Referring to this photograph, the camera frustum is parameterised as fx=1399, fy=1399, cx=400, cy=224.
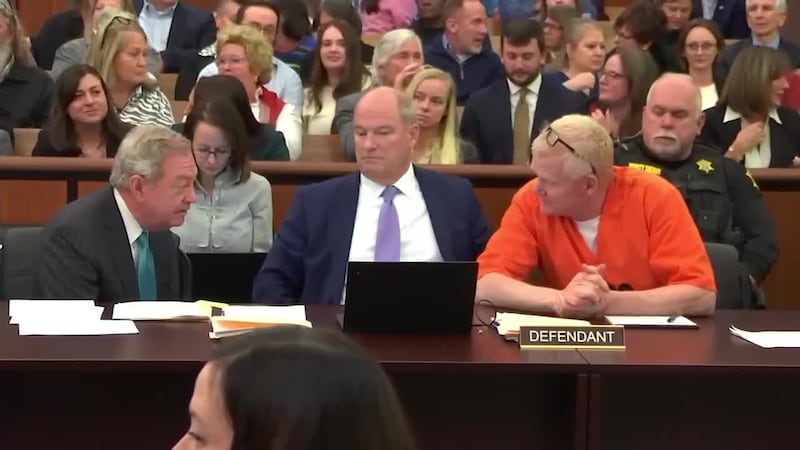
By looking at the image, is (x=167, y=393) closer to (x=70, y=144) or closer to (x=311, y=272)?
(x=311, y=272)

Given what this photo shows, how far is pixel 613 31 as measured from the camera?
324 inches

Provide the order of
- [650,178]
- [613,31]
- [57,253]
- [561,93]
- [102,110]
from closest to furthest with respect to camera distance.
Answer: [57,253] < [650,178] < [102,110] < [561,93] < [613,31]

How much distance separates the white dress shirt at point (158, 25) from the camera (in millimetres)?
7578

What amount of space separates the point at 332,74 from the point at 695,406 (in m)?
3.48

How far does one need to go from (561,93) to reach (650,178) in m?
2.32

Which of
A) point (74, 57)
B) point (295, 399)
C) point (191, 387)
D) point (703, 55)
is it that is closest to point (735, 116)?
point (703, 55)

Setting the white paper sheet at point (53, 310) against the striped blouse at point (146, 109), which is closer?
the white paper sheet at point (53, 310)

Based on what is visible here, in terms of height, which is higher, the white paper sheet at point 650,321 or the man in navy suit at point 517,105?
the man in navy suit at point 517,105

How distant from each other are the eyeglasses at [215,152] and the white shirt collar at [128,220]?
3.14 ft

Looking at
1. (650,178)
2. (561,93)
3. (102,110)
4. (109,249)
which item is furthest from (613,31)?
(109,249)

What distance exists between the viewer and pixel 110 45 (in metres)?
5.93

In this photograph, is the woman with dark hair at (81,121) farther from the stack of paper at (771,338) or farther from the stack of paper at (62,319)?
the stack of paper at (771,338)

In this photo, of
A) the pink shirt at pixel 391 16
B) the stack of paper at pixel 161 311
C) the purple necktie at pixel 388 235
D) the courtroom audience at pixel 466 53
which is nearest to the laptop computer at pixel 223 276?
the purple necktie at pixel 388 235

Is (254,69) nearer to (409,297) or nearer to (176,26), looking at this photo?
(176,26)
